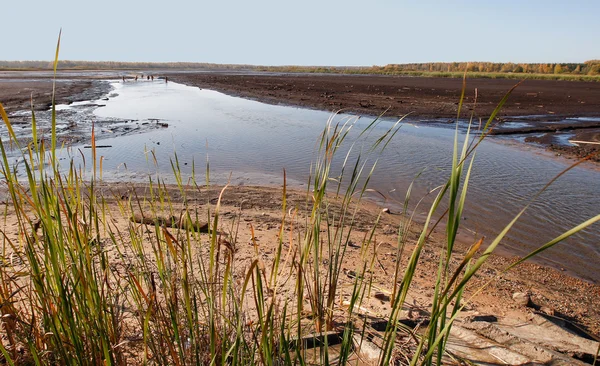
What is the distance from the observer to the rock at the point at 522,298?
10.6 ft

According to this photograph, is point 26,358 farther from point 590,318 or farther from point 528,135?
point 528,135

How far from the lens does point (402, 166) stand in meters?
8.17

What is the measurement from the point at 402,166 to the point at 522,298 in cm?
504

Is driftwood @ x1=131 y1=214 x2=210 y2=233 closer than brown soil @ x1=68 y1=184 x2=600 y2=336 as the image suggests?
Yes

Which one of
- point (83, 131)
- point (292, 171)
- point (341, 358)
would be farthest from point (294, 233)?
point (83, 131)

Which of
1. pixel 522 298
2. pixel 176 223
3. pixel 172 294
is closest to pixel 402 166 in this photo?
pixel 522 298

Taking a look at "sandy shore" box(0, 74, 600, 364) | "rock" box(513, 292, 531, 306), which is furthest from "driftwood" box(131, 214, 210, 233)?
"rock" box(513, 292, 531, 306)

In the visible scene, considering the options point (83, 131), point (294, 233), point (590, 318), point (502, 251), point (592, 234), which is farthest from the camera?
point (83, 131)

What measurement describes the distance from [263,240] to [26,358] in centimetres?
238

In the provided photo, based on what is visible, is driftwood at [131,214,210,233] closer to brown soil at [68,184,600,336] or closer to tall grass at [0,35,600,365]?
tall grass at [0,35,600,365]

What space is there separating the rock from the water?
1.98 ft

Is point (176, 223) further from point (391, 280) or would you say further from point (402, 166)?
point (402, 166)

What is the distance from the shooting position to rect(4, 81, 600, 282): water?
17.0ft

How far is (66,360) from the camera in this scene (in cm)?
154
